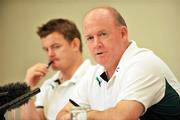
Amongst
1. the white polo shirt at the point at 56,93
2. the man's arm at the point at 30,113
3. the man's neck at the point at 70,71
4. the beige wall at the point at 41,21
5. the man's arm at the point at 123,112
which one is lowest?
the man's arm at the point at 123,112

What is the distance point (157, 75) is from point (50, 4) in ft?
5.03

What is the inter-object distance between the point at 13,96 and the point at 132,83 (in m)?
0.55

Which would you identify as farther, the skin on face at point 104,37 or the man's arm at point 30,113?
the man's arm at point 30,113

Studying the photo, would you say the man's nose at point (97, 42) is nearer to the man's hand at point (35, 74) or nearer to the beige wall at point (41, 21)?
the man's hand at point (35, 74)

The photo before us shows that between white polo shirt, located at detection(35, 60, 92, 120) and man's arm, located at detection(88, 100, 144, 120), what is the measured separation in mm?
720

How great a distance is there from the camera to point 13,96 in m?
1.18

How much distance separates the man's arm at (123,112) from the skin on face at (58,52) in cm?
85

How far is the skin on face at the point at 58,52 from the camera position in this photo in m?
2.22

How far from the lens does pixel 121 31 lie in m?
1.71

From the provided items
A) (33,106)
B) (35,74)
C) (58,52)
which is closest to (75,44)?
(58,52)

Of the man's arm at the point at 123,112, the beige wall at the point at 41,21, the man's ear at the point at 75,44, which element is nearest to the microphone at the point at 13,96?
the man's arm at the point at 123,112

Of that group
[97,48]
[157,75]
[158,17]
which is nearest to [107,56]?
[97,48]

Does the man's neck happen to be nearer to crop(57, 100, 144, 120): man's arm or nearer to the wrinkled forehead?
the wrinkled forehead

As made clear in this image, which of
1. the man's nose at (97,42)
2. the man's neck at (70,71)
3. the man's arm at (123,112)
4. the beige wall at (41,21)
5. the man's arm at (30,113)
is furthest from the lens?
the beige wall at (41,21)
